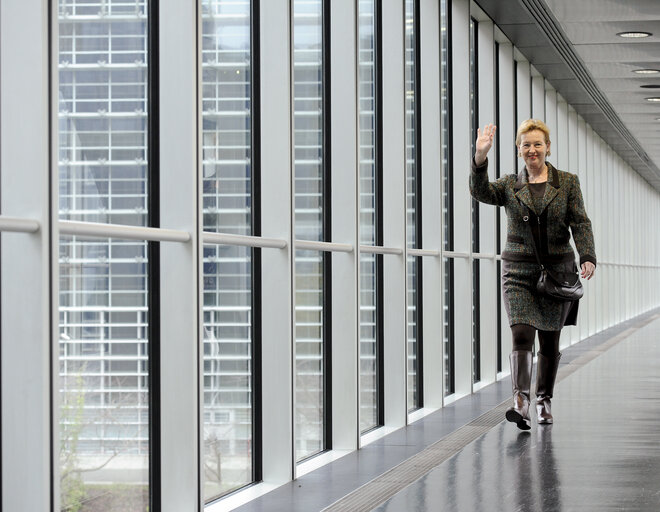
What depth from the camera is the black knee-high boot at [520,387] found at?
5.71m

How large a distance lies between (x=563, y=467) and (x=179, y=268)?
1886 mm

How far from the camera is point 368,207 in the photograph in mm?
7570

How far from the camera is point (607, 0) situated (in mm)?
9930

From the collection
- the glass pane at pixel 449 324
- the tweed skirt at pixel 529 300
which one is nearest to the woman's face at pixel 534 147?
the tweed skirt at pixel 529 300

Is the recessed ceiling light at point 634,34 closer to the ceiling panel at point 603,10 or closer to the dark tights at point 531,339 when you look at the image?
the ceiling panel at point 603,10

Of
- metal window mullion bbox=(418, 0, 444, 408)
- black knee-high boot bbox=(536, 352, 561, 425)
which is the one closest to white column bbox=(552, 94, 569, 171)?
metal window mullion bbox=(418, 0, 444, 408)

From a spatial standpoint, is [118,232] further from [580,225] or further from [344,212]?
[580,225]

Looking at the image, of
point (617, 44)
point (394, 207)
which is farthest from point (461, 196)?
point (617, 44)

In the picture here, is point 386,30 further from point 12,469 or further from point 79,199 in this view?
point 12,469

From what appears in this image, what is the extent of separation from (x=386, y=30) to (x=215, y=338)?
3532mm

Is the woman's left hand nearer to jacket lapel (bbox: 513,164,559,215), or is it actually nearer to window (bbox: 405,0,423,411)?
jacket lapel (bbox: 513,164,559,215)

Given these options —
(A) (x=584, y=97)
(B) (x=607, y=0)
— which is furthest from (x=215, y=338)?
(A) (x=584, y=97)

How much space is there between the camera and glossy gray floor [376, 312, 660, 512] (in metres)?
3.95

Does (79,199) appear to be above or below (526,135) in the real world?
below
